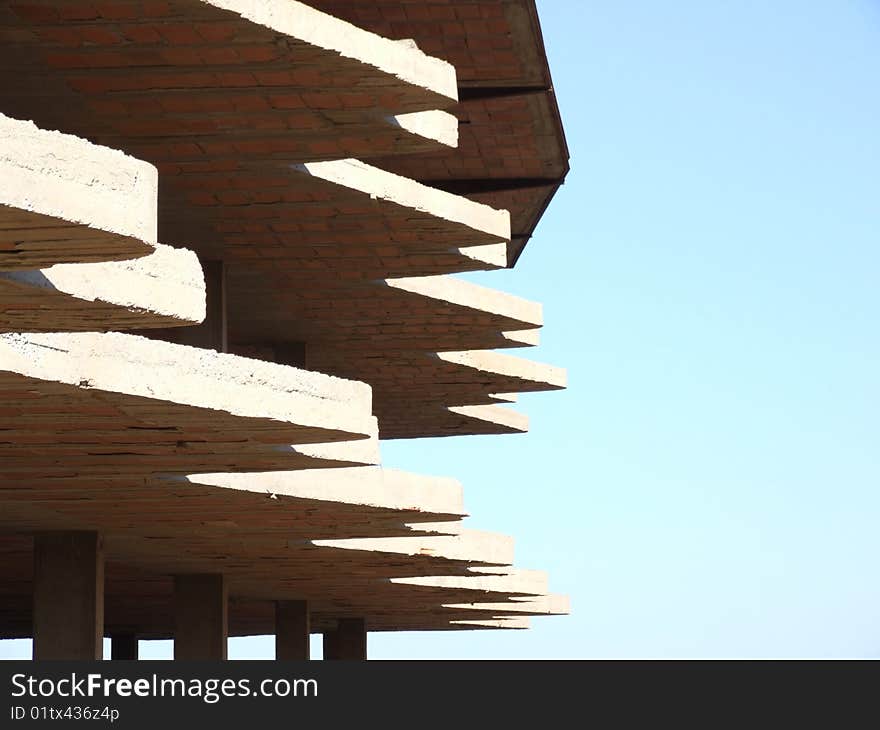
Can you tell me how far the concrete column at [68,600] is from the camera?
19.5m

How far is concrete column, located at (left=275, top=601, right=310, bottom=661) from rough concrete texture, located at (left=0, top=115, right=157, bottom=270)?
21508mm

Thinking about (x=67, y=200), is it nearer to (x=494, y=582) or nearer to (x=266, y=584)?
(x=266, y=584)

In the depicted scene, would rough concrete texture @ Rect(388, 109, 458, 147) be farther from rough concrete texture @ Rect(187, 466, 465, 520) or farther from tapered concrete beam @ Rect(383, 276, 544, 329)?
tapered concrete beam @ Rect(383, 276, 544, 329)

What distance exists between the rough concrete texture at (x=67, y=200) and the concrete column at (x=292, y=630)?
2151cm

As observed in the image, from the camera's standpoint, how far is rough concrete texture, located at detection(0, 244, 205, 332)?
9586 mm

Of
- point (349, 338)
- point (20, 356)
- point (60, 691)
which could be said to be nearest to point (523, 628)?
point (349, 338)

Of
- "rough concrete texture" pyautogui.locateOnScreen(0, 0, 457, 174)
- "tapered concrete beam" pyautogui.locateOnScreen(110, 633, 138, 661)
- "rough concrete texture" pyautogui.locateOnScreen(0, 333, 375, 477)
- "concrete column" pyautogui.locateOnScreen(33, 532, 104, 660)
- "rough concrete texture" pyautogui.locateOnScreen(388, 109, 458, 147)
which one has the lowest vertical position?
"concrete column" pyautogui.locateOnScreen(33, 532, 104, 660)

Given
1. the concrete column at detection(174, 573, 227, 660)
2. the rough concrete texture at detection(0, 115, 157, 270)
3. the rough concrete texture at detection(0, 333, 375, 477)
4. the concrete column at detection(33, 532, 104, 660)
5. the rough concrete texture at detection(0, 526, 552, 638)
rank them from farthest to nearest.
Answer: the concrete column at detection(174, 573, 227, 660) → the rough concrete texture at detection(0, 526, 552, 638) → the concrete column at detection(33, 532, 104, 660) → the rough concrete texture at detection(0, 333, 375, 477) → the rough concrete texture at detection(0, 115, 157, 270)

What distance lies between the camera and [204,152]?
1620 centimetres

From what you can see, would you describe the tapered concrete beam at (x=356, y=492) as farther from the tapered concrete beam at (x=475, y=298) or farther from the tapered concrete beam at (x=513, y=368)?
the tapered concrete beam at (x=513, y=368)

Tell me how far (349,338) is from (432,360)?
6.80ft

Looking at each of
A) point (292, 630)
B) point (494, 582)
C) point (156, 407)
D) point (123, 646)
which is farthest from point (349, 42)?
point (123, 646)

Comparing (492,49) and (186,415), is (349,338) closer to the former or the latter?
(492,49)

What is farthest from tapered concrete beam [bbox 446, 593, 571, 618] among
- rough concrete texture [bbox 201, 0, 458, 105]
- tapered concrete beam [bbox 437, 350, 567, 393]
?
rough concrete texture [bbox 201, 0, 458, 105]
